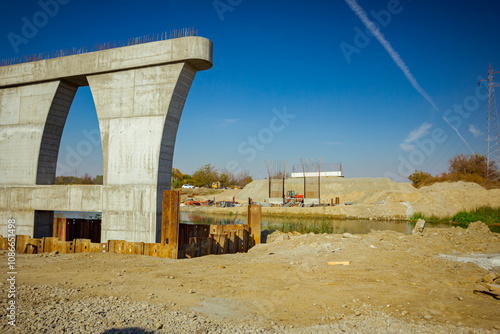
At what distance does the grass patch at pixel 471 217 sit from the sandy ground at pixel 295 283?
1797 cm

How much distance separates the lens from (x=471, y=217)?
26.2 metres

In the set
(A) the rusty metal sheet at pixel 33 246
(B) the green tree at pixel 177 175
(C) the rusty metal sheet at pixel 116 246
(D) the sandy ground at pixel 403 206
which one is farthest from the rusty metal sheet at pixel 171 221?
(B) the green tree at pixel 177 175

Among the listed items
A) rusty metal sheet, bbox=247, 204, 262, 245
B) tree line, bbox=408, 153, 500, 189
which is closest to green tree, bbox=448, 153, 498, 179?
tree line, bbox=408, 153, 500, 189

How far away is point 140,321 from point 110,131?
8701 millimetres

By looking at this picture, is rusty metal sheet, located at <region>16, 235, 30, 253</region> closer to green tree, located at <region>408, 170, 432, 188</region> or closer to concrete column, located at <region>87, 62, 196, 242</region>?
concrete column, located at <region>87, 62, 196, 242</region>

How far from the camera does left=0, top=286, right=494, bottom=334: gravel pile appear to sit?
4.25 m

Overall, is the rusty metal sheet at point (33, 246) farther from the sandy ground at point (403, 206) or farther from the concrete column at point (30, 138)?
the sandy ground at point (403, 206)

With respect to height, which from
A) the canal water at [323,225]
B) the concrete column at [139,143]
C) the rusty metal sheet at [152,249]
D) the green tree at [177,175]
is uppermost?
the green tree at [177,175]

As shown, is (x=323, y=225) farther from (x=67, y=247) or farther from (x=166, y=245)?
(x=67, y=247)

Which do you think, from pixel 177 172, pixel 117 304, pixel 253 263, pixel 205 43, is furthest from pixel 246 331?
pixel 177 172

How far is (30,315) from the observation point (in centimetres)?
448

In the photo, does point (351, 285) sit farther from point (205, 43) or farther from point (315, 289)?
point (205, 43)

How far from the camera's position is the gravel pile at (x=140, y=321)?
4250 millimetres

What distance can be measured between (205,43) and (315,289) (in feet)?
27.8
